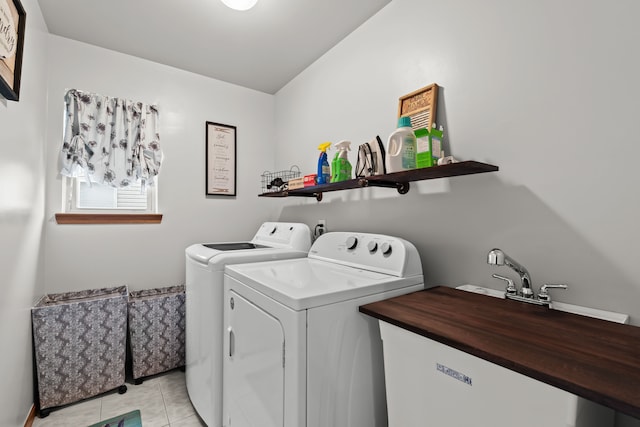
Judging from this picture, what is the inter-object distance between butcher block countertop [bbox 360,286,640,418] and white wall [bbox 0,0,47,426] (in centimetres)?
169

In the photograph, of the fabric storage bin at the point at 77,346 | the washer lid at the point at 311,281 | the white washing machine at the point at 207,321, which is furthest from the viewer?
the fabric storage bin at the point at 77,346

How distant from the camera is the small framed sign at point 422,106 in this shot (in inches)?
59.9

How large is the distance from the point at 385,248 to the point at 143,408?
192 centimetres

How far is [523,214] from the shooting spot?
1.22 m

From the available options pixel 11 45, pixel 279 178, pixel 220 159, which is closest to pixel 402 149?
pixel 279 178

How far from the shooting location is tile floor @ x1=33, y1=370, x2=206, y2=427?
5.94 feet

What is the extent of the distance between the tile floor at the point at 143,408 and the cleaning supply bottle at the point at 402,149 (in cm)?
192

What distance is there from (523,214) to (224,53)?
2.39 meters

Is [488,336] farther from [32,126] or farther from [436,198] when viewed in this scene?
[32,126]

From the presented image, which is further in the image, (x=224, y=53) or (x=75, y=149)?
(x=224, y=53)

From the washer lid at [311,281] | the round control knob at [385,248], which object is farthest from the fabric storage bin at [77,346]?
the round control knob at [385,248]

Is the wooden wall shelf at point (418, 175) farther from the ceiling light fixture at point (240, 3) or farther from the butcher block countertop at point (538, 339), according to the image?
the ceiling light fixture at point (240, 3)

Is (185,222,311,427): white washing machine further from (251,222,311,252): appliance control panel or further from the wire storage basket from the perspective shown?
the wire storage basket

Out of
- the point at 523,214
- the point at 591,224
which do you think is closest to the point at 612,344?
the point at 591,224
